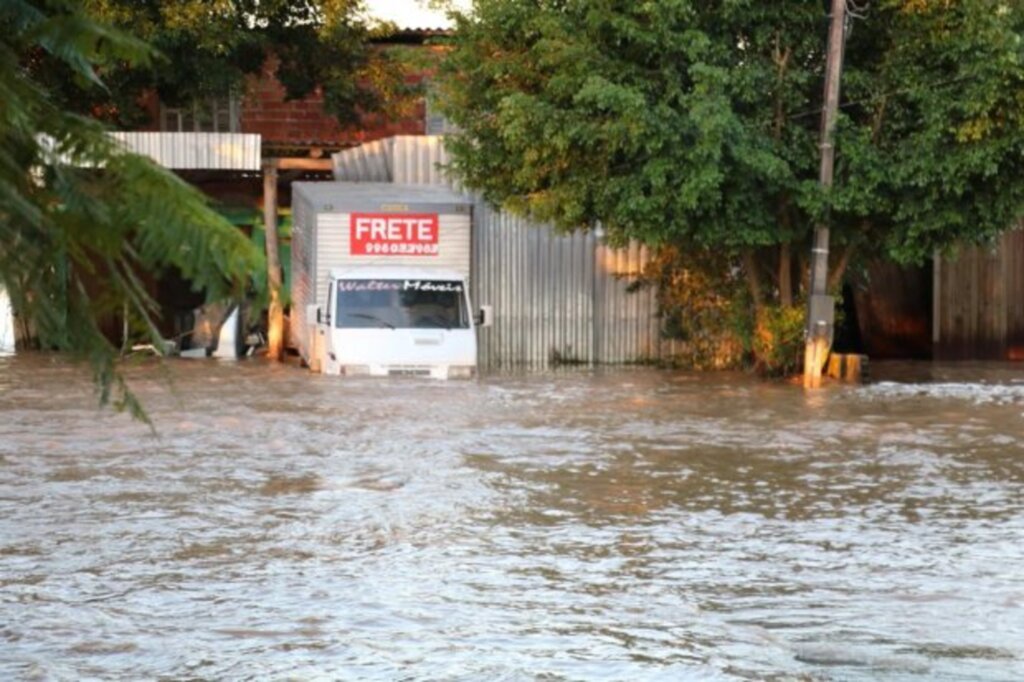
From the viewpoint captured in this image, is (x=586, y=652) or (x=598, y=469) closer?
(x=586, y=652)

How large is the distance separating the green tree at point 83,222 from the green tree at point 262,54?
29.2 meters

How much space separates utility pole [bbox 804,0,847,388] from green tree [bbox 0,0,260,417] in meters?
23.0

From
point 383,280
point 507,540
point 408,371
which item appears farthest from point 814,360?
point 507,540

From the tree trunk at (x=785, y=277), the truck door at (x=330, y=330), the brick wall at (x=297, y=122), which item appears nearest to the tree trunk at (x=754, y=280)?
the tree trunk at (x=785, y=277)

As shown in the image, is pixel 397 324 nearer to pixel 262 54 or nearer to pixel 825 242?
pixel 825 242

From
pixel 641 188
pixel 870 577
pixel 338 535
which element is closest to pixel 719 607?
pixel 870 577

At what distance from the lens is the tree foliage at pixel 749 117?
25.3 m

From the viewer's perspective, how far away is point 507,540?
1327cm

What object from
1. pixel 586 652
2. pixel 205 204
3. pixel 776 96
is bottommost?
pixel 586 652

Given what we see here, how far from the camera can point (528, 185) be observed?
27.9 m

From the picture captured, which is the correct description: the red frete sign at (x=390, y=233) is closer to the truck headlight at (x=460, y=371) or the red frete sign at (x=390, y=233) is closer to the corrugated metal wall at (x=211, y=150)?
the corrugated metal wall at (x=211, y=150)

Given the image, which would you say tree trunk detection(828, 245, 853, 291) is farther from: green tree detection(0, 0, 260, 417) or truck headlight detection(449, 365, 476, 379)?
green tree detection(0, 0, 260, 417)

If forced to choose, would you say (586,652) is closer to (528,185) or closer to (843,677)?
(843,677)

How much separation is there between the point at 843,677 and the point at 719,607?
6.25 feet
